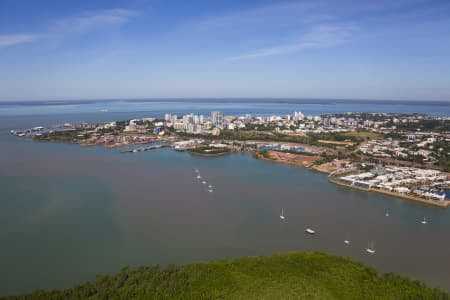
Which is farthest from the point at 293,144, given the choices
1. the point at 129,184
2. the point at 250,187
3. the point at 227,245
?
the point at 227,245

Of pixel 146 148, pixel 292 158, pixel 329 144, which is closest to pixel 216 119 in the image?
pixel 146 148

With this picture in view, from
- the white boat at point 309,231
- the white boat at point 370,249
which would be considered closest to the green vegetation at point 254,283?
the white boat at point 370,249

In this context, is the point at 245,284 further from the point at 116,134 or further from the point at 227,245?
the point at 116,134

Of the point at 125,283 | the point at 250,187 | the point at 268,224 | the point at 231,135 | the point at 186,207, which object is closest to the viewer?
the point at 125,283

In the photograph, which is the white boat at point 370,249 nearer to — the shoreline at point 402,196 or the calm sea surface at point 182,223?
the calm sea surface at point 182,223

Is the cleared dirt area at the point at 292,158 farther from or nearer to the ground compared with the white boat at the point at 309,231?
farther from the ground
